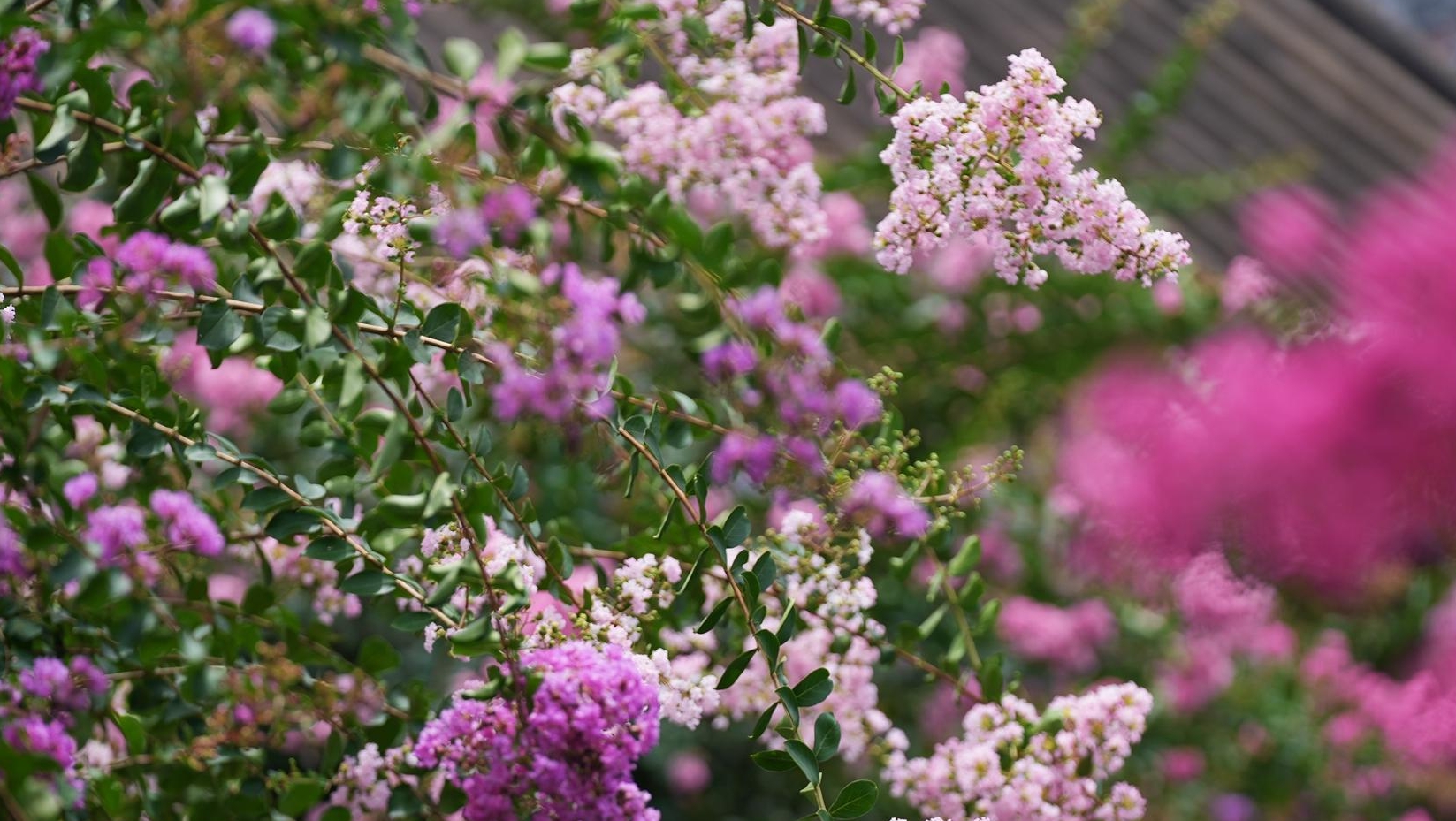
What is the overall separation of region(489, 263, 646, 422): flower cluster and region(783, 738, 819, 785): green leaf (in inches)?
8.5

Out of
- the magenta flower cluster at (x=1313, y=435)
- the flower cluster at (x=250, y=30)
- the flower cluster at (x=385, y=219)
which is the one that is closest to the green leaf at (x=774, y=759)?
the flower cluster at (x=385, y=219)

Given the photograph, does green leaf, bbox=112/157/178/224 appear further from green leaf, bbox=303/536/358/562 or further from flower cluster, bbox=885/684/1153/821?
flower cluster, bbox=885/684/1153/821

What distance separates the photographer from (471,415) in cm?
103

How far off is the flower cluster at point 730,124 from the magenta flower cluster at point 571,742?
387 millimetres

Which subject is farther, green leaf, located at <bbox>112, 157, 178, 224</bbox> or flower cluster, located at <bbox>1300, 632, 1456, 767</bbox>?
flower cluster, located at <bbox>1300, 632, 1456, 767</bbox>

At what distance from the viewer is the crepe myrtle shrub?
0.66 metres

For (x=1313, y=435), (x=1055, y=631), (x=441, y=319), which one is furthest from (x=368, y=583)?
(x=1055, y=631)

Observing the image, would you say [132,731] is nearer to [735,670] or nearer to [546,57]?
[735,670]

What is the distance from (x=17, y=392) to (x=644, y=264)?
1.07 ft

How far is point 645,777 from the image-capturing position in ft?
7.00

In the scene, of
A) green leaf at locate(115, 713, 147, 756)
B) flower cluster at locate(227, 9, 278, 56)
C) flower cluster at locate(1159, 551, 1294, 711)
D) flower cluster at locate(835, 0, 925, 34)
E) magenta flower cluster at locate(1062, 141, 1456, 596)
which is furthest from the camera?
flower cluster at locate(1159, 551, 1294, 711)

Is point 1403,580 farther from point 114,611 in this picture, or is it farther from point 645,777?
point 114,611

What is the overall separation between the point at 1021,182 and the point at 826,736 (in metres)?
0.33

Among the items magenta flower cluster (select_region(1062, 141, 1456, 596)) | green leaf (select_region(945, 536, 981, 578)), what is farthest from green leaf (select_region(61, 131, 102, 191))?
magenta flower cluster (select_region(1062, 141, 1456, 596))
